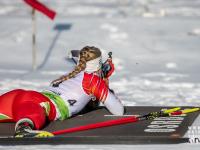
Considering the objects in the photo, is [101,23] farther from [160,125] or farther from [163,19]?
[160,125]

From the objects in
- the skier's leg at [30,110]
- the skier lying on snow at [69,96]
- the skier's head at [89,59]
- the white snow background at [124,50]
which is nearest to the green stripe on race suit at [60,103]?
the skier lying on snow at [69,96]

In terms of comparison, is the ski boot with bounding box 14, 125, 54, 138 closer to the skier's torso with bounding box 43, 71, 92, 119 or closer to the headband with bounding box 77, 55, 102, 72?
the skier's torso with bounding box 43, 71, 92, 119

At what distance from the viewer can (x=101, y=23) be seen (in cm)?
1167

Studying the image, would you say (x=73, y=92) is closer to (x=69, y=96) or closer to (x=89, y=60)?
(x=69, y=96)

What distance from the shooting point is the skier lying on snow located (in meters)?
4.31

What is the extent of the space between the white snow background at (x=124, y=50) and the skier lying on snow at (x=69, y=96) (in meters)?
1.69

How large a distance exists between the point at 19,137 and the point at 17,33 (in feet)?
24.8

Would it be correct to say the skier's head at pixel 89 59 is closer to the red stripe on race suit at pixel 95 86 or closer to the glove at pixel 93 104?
the red stripe on race suit at pixel 95 86

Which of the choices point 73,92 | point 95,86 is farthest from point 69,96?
point 95,86

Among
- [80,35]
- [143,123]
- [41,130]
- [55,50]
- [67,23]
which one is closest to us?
[41,130]

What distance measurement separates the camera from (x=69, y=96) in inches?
176

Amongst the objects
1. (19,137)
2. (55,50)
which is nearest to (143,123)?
(19,137)

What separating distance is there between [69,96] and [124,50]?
582cm

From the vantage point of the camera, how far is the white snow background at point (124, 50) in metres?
7.15
